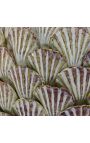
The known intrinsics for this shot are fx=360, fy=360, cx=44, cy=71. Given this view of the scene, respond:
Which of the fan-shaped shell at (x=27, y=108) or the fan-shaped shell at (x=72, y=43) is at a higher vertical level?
the fan-shaped shell at (x=72, y=43)

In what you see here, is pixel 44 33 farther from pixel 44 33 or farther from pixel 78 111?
pixel 78 111

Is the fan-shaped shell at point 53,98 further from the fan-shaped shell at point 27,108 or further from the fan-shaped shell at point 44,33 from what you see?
the fan-shaped shell at point 44,33

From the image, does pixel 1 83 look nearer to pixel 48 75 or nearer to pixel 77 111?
pixel 48 75

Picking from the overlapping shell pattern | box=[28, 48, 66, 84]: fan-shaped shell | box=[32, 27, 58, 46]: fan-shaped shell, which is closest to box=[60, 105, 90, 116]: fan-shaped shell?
the overlapping shell pattern

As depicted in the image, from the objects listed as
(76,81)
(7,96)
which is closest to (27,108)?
(7,96)

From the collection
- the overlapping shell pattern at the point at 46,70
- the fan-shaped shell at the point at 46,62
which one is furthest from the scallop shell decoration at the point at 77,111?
the fan-shaped shell at the point at 46,62
